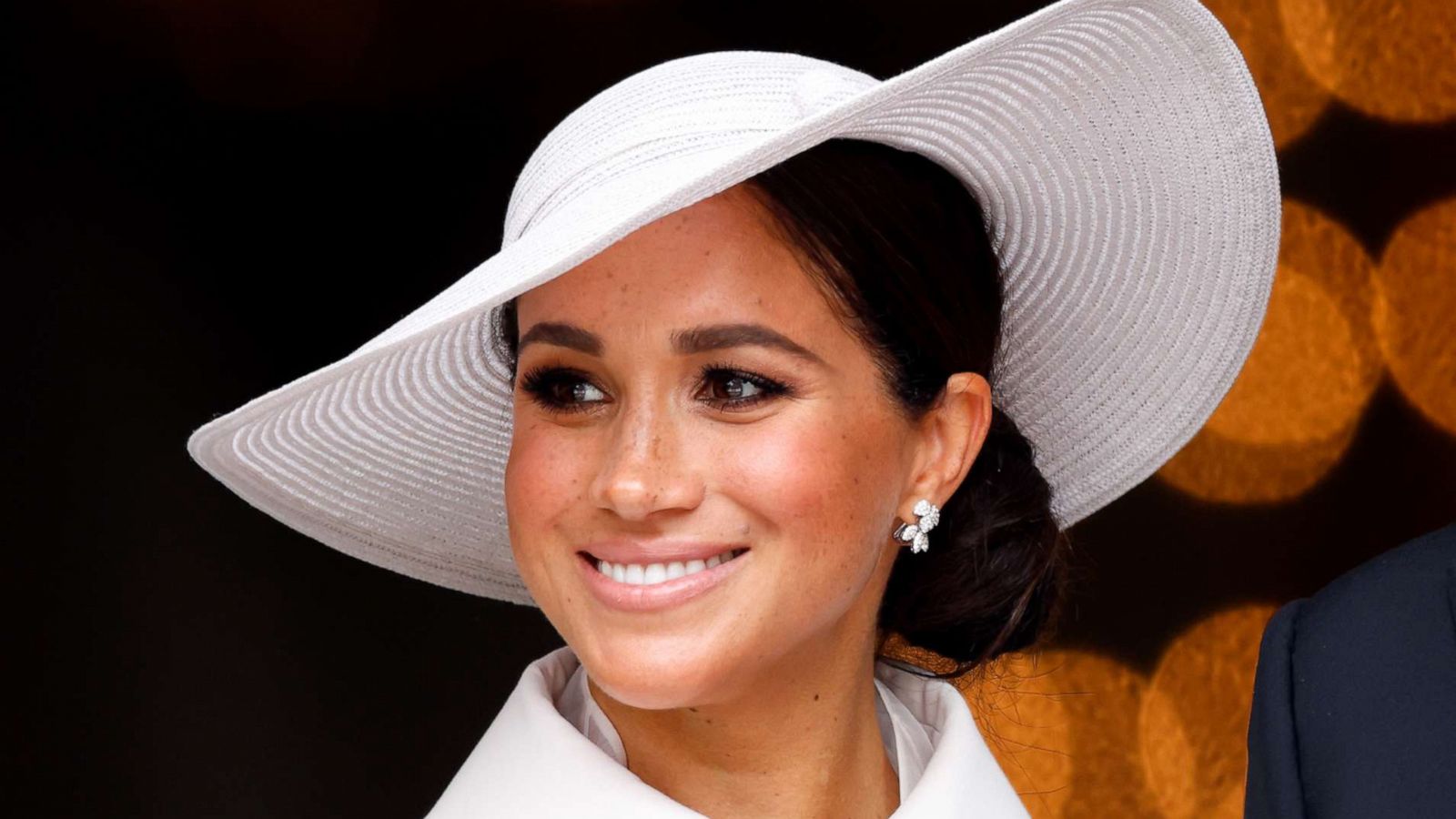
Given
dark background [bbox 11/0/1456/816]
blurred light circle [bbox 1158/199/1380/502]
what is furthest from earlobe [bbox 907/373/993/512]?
blurred light circle [bbox 1158/199/1380/502]

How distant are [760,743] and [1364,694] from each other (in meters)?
0.52

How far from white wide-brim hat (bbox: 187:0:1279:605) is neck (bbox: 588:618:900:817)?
0.33 m

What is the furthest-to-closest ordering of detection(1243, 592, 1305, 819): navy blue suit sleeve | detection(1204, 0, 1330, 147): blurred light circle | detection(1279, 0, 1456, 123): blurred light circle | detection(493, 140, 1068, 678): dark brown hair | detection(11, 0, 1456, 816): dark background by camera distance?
detection(1204, 0, 1330, 147): blurred light circle, detection(1279, 0, 1456, 123): blurred light circle, detection(11, 0, 1456, 816): dark background, detection(1243, 592, 1305, 819): navy blue suit sleeve, detection(493, 140, 1068, 678): dark brown hair

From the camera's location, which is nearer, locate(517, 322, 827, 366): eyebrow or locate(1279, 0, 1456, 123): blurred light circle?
locate(517, 322, 827, 366): eyebrow

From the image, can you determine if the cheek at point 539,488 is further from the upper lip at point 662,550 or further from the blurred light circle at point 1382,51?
the blurred light circle at point 1382,51

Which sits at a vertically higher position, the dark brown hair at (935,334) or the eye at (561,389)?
the eye at (561,389)

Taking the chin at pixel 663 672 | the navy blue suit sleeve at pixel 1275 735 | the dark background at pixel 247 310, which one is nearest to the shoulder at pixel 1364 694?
the navy blue suit sleeve at pixel 1275 735

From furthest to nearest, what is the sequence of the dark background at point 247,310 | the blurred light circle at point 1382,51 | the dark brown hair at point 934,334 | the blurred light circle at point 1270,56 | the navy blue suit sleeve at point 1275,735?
1. the blurred light circle at point 1270,56
2. the blurred light circle at point 1382,51
3. the dark background at point 247,310
4. the navy blue suit sleeve at point 1275,735
5. the dark brown hair at point 934,334

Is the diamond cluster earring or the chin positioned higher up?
the chin

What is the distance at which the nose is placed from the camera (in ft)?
5.05

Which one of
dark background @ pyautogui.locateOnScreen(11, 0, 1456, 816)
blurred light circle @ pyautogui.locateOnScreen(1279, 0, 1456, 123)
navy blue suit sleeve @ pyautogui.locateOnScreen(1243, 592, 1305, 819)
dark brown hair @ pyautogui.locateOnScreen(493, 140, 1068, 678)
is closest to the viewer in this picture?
dark brown hair @ pyautogui.locateOnScreen(493, 140, 1068, 678)

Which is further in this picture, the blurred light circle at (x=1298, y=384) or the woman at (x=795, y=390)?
the blurred light circle at (x=1298, y=384)

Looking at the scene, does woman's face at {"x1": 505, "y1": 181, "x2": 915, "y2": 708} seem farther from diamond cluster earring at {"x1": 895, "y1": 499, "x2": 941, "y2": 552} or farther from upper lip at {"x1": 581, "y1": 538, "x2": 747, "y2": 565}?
diamond cluster earring at {"x1": 895, "y1": 499, "x2": 941, "y2": 552}

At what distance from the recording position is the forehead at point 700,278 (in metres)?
1.59
